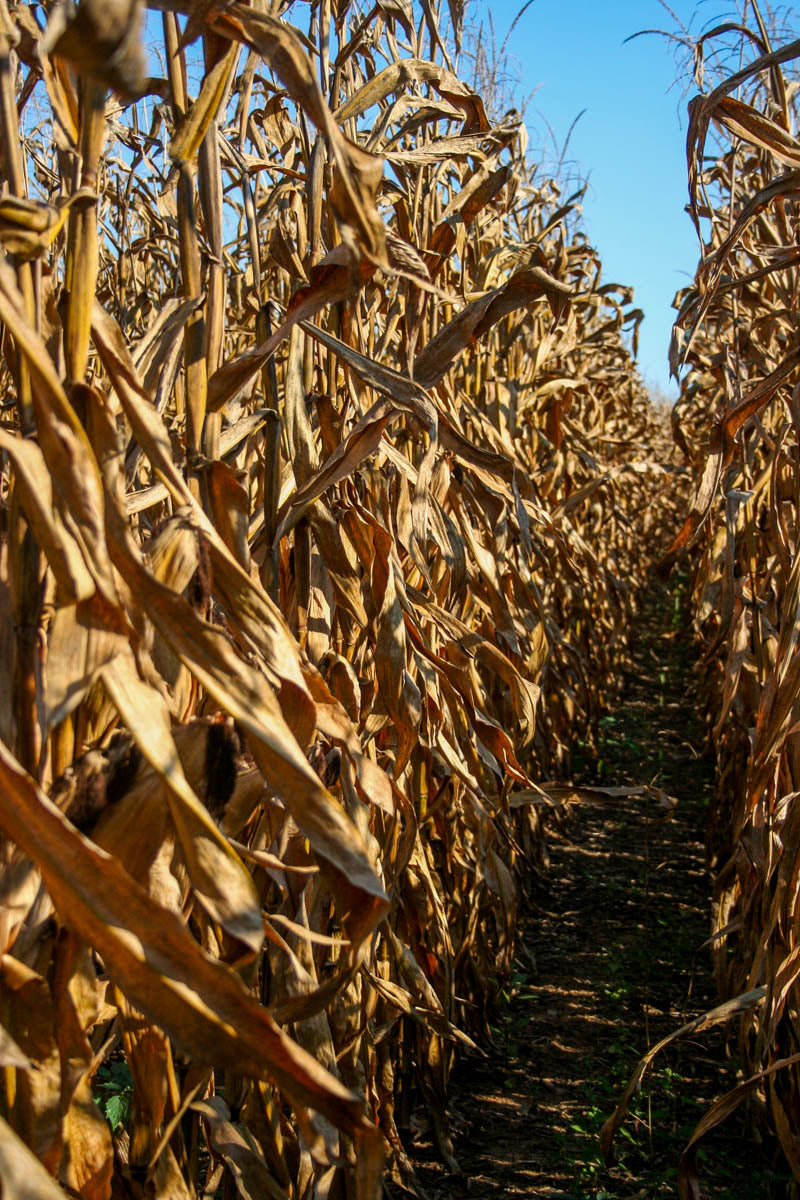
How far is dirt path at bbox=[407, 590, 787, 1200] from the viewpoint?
1.97m

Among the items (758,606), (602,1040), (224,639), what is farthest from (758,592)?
(224,639)

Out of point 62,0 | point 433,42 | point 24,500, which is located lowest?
point 24,500

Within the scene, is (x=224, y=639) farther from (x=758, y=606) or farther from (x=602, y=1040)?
(x=602, y=1040)

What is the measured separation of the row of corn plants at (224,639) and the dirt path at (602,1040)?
0.63 feet

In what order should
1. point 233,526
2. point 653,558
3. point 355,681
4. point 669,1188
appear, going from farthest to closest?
point 653,558 < point 669,1188 < point 355,681 < point 233,526

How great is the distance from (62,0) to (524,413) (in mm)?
2873

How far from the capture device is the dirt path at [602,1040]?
197 cm

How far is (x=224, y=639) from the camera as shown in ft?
2.64

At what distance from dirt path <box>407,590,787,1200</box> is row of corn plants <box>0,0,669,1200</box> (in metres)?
0.19

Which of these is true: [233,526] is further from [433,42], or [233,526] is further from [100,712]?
[433,42]

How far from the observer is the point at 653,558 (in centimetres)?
869

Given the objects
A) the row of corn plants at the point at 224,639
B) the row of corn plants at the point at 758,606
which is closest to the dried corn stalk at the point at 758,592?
the row of corn plants at the point at 758,606

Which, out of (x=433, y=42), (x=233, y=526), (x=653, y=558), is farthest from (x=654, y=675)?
(x=233, y=526)

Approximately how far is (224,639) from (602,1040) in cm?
208
